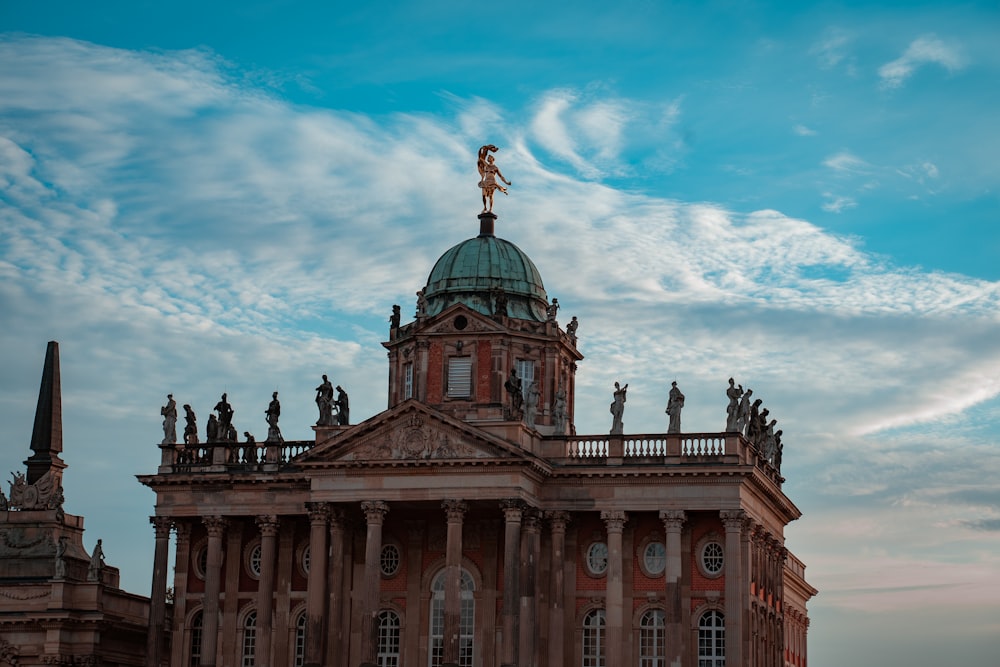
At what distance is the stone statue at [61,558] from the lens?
270ft

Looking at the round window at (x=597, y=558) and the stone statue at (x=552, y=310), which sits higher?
the stone statue at (x=552, y=310)

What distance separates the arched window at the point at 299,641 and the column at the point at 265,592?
1.12m

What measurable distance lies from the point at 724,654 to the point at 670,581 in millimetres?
3692

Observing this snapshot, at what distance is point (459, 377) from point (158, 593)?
15.6 meters

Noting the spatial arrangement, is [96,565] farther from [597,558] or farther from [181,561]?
[597,558]

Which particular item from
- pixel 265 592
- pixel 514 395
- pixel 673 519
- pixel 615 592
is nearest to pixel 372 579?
pixel 265 592

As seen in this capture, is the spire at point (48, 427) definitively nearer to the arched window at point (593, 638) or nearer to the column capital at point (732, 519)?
the arched window at point (593, 638)

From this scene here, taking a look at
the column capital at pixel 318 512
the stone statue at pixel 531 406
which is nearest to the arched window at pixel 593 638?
the stone statue at pixel 531 406

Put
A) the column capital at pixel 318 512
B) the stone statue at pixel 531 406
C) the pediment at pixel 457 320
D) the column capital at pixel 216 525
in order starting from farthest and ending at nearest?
the pediment at pixel 457 320 < the column capital at pixel 216 525 < the stone statue at pixel 531 406 < the column capital at pixel 318 512

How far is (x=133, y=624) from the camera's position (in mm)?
84688

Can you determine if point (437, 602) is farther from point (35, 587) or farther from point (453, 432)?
point (35, 587)

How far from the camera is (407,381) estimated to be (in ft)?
277

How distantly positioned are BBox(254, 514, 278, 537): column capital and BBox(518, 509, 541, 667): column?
11007mm

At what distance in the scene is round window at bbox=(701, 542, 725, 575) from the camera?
76.2 meters
